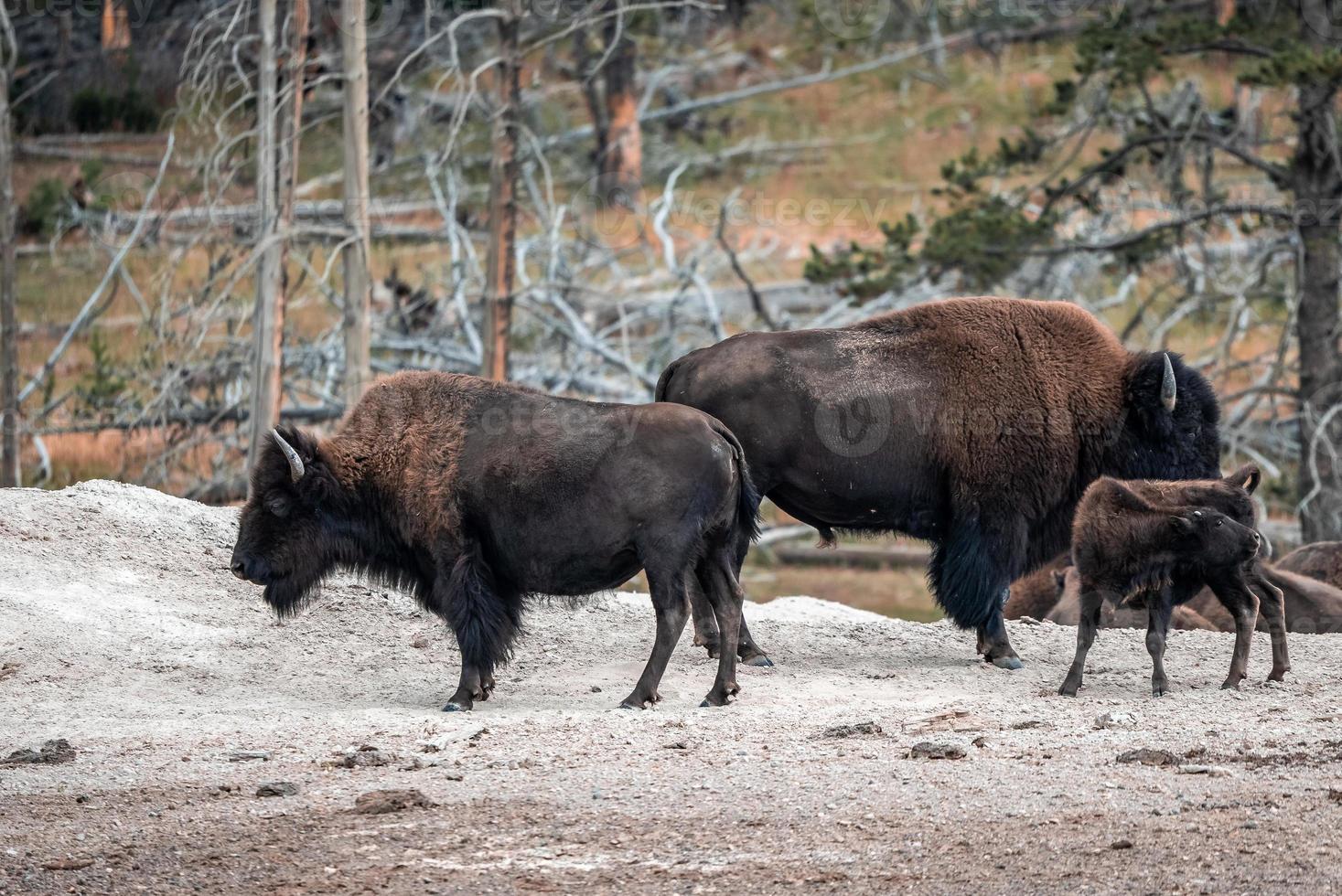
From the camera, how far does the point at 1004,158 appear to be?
618 inches

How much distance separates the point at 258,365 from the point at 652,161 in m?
18.3

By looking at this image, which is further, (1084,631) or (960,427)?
(960,427)

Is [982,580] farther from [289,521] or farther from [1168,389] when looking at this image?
[289,521]

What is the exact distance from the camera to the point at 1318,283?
15695 millimetres

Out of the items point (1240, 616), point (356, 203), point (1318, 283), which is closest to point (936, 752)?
point (1240, 616)

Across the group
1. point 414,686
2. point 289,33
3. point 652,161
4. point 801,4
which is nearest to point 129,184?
point 652,161

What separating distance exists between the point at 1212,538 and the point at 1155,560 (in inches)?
11.0

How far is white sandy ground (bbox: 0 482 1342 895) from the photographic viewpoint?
528 centimetres

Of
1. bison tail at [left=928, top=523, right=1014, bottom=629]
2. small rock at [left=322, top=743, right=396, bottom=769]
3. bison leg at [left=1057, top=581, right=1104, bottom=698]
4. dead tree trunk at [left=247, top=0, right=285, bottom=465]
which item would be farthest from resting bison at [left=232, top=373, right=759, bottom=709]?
dead tree trunk at [left=247, top=0, right=285, bottom=465]

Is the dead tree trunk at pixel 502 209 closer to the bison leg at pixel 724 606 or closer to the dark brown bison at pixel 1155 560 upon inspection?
the bison leg at pixel 724 606

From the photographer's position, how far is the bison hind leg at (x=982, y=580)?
30.3 feet

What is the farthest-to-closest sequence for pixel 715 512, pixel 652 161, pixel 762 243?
pixel 652 161 → pixel 762 243 → pixel 715 512

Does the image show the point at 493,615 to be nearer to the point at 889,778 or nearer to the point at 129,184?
the point at 889,778

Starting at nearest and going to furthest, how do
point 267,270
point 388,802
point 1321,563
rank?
point 388,802, point 1321,563, point 267,270
